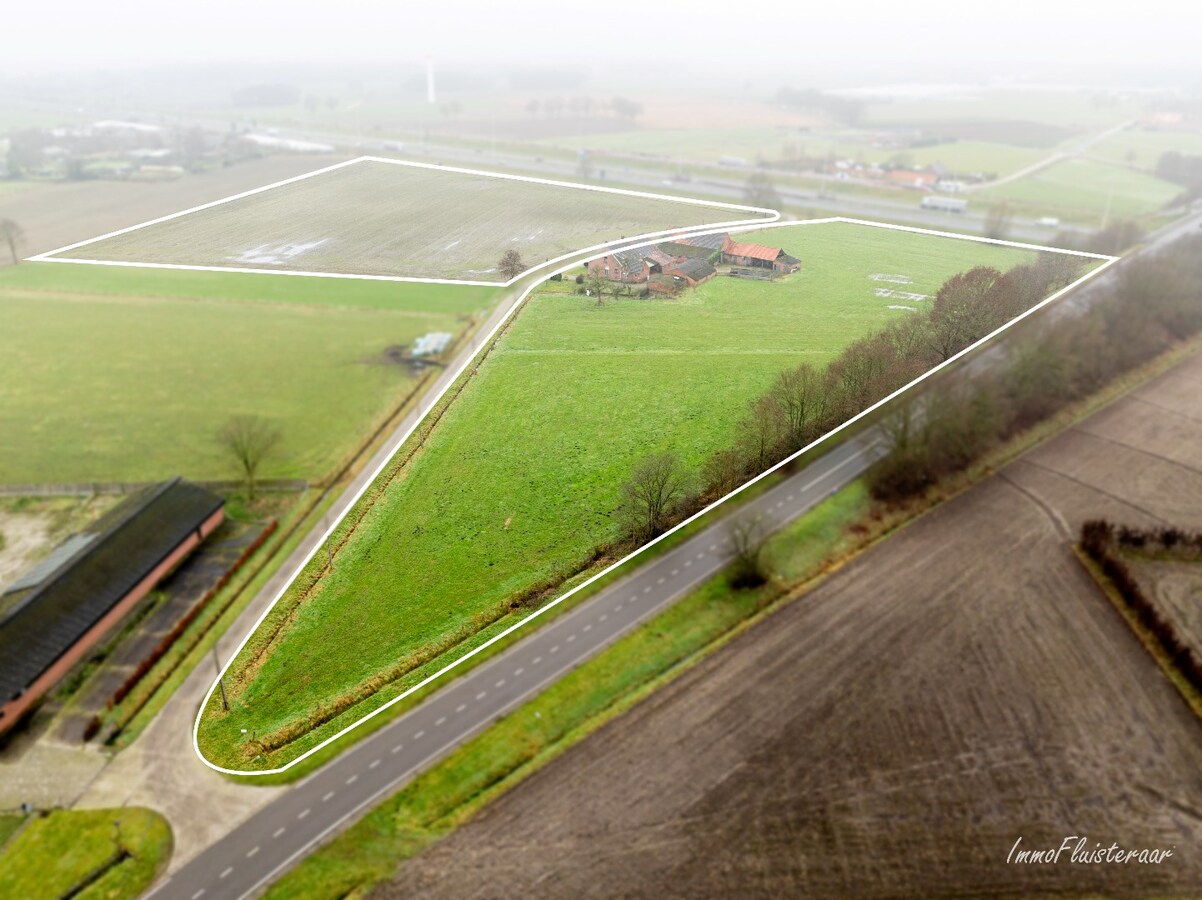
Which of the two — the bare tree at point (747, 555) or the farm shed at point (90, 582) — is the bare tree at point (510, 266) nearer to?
the bare tree at point (747, 555)

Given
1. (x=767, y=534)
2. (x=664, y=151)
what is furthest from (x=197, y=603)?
(x=664, y=151)

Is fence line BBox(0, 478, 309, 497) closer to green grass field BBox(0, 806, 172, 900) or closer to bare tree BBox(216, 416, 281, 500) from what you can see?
bare tree BBox(216, 416, 281, 500)

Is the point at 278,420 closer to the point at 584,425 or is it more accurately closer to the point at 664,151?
the point at 584,425

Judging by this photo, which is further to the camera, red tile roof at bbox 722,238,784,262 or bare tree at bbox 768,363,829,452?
red tile roof at bbox 722,238,784,262

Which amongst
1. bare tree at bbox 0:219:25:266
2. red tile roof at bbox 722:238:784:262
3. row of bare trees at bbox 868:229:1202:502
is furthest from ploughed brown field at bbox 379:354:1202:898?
bare tree at bbox 0:219:25:266

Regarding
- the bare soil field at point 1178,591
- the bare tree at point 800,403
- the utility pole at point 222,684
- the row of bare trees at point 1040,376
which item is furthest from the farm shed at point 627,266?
the bare soil field at point 1178,591

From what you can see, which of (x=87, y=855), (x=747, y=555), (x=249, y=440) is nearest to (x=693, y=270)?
(x=747, y=555)
